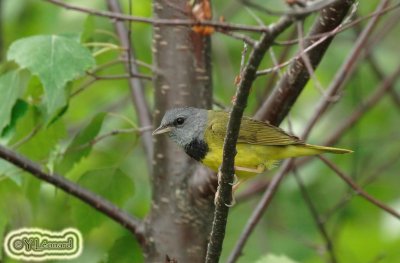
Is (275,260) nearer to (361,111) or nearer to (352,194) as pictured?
(352,194)

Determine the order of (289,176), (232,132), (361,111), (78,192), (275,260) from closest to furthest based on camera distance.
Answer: (232,132) < (78,192) < (275,260) < (361,111) < (289,176)

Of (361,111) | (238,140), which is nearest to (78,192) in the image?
(238,140)

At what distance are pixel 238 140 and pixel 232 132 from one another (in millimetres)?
1530

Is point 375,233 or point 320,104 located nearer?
point 320,104

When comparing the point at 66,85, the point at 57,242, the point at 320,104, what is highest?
the point at 320,104

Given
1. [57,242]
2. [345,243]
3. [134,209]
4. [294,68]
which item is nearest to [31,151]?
[57,242]

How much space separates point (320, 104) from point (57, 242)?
1626mm

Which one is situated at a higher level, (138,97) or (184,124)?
(138,97)

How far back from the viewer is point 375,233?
599 centimetres

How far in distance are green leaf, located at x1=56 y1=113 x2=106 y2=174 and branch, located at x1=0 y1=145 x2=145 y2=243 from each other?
11.9 inches

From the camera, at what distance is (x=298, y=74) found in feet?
11.3

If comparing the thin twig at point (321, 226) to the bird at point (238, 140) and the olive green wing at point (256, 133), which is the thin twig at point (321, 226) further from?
the olive green wing at point (256, 133)

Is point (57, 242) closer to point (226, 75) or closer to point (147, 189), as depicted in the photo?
point (147, 189)

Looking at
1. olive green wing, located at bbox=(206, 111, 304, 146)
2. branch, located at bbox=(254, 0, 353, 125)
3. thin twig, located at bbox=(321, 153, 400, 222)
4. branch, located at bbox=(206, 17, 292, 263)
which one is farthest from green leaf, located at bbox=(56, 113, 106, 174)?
thin twig, located at bbox=(321, 153, 400, 222)
